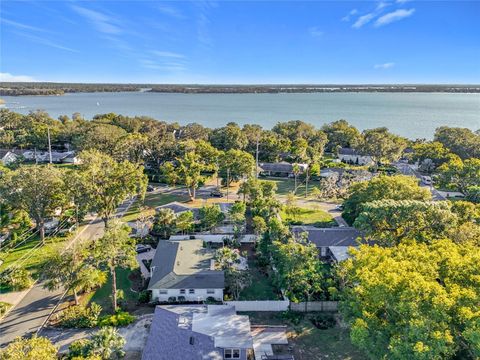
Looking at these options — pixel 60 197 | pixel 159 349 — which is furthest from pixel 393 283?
pixel 60 197

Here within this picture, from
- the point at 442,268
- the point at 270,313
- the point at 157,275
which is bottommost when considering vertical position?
the point at 270,313

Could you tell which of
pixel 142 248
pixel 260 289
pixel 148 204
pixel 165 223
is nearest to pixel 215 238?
pixel 165 223

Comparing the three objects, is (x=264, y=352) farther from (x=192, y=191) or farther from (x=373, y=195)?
(x=192, y=191)

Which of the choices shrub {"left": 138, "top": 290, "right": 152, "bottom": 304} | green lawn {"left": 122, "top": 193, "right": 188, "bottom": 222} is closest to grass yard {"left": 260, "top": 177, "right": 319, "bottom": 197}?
green lawn {"left": 122, "top": 193, "right": 188, "bottom": 222}

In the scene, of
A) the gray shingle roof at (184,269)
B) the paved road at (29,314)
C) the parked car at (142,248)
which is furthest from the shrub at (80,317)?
the parked car at (142,248)

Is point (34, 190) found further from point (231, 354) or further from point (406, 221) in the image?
point (406, 221)

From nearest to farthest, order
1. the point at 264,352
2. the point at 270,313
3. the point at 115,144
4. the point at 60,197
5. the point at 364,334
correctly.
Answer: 1. the point at 364,334
2. the point at 264,352
3. the point at 270,313
4. the point at 60,197
5. the point at 115,144
